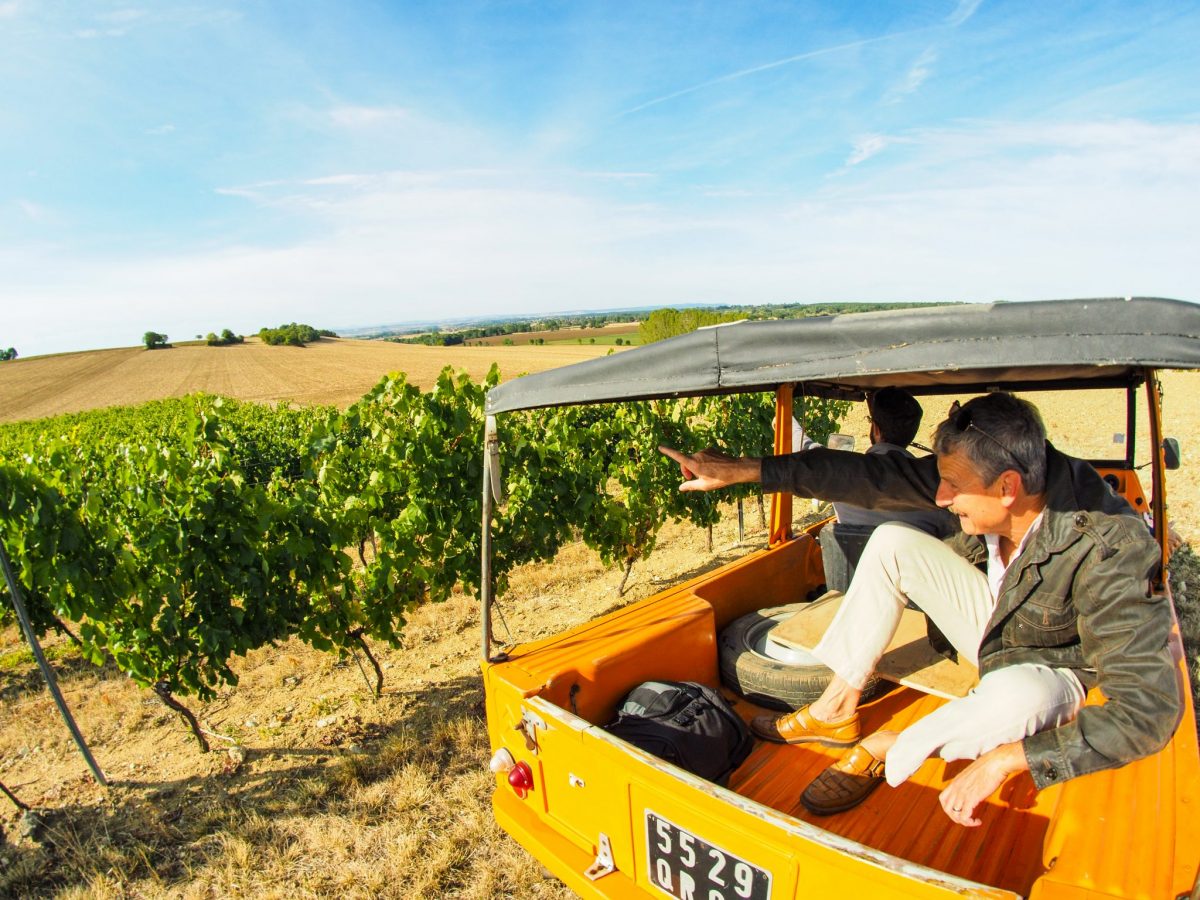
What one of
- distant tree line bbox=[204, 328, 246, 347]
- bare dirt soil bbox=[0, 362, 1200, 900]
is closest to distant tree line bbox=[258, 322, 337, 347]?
distant tree line bbox=[204, 328, 246, 347]

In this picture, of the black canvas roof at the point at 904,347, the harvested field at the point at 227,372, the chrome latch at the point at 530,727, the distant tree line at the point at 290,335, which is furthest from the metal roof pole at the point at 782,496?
the distant tree line at the point at 290,335

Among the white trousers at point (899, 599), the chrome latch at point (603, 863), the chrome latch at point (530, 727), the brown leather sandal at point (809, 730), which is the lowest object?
the chrome latch at point (603, 863)

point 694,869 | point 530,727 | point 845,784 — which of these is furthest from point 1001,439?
point 530,727

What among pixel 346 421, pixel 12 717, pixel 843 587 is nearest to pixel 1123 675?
pixel 843 587

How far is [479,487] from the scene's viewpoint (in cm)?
513

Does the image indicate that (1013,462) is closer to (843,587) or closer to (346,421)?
(843,587)

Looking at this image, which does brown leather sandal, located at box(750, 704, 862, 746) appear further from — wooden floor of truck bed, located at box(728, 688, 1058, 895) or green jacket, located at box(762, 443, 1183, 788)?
green jacket, located at box(762, 443, 1183, 788)

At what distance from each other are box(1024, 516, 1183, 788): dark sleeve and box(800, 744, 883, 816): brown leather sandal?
1.93 feet

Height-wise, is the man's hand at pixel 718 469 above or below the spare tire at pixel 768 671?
above

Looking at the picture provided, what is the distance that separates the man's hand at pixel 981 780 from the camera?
1709 mm

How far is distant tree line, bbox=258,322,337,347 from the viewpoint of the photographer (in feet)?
266

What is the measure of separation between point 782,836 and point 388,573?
3.68 meters

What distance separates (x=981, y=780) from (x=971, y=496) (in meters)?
0.81

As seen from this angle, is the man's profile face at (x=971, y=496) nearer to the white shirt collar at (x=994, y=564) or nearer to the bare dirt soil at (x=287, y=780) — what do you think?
the white shirt collar at (x=994, y=564)
